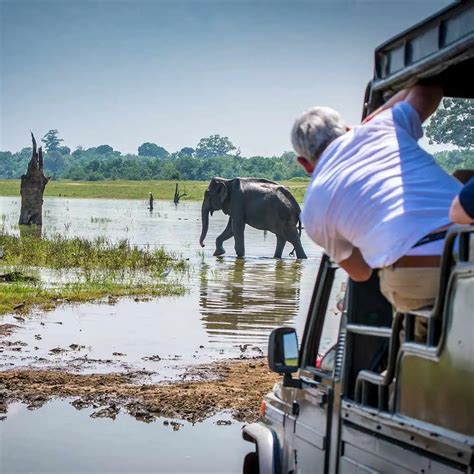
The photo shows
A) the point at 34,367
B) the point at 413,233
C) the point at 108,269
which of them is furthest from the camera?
the point at 108,269

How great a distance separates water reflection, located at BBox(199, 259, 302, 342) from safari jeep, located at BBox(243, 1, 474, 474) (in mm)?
9369

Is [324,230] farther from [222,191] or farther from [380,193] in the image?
[222,191]

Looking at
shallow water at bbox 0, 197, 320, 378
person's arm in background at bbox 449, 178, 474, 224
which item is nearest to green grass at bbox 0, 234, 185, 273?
shallow water at bbox 0, 197, 320, 378

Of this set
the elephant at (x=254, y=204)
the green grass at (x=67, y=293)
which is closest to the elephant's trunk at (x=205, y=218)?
the elephant at (x=254, y=204)

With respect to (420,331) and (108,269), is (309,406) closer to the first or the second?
(420,331)

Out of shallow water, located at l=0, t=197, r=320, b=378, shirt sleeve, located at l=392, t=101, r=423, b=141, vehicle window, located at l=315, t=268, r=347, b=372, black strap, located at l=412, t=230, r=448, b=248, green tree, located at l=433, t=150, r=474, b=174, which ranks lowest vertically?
shallow water, located at l=0, t=197, r=320, b=378

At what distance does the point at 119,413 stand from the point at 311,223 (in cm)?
580

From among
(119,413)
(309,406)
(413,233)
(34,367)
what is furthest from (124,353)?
(413,233)

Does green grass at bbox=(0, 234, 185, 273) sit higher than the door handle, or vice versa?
the door handle

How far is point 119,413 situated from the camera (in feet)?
33.5

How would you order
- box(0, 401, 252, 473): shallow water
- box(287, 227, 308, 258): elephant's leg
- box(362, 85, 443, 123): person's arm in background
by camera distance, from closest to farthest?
box(362, 85, 443, 123): person's arm in background
box(0, 401, 252, 473): shallow water
box(287, 227, 308, 258): elephant's leg

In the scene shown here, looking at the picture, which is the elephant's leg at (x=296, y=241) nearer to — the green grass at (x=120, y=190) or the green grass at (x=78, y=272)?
the green grass at (x=78, y=272)

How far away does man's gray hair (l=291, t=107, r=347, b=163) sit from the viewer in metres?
4.79

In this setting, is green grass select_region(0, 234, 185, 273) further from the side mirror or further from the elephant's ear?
the side mirror
